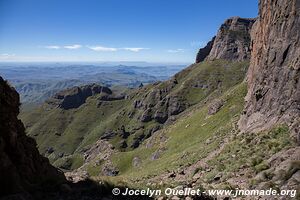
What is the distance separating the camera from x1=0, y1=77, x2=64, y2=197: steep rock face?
1823 centimetres

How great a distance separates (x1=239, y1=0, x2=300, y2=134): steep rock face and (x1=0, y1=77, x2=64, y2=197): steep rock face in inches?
843

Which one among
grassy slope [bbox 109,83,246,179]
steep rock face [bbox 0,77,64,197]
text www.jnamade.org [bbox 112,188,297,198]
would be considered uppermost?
steep rock face [bbox 0,77,64,197]

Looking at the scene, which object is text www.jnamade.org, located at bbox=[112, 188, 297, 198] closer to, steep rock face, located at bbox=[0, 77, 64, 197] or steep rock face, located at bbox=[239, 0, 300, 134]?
steep rock face, located at bbox=[0, 77, 64, 197]

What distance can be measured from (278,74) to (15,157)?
29374 millimetres

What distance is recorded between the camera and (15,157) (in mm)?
20984

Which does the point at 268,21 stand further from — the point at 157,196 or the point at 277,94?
the point at 157,196

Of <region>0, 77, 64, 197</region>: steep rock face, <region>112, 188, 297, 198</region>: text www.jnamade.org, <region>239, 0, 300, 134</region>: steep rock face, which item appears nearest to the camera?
<region>0, 77, 64, 197</region>: steep rock face

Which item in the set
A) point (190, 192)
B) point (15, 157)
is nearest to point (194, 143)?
point (190, 192)

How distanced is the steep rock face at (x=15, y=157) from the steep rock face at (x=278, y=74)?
70.3 feet

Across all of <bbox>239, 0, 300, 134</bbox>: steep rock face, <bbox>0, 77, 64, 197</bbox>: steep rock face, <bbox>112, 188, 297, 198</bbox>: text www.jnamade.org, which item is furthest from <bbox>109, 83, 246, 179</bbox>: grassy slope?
<bbox>0, 77, 64, 197</bbox>: steep rock face

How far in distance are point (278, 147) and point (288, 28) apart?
1801cm

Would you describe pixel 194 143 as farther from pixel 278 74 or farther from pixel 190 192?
pixel 190 192

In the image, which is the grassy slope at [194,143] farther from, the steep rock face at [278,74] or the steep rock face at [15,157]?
the steep rock face at [15,157]

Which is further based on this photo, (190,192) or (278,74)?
(278,74)
